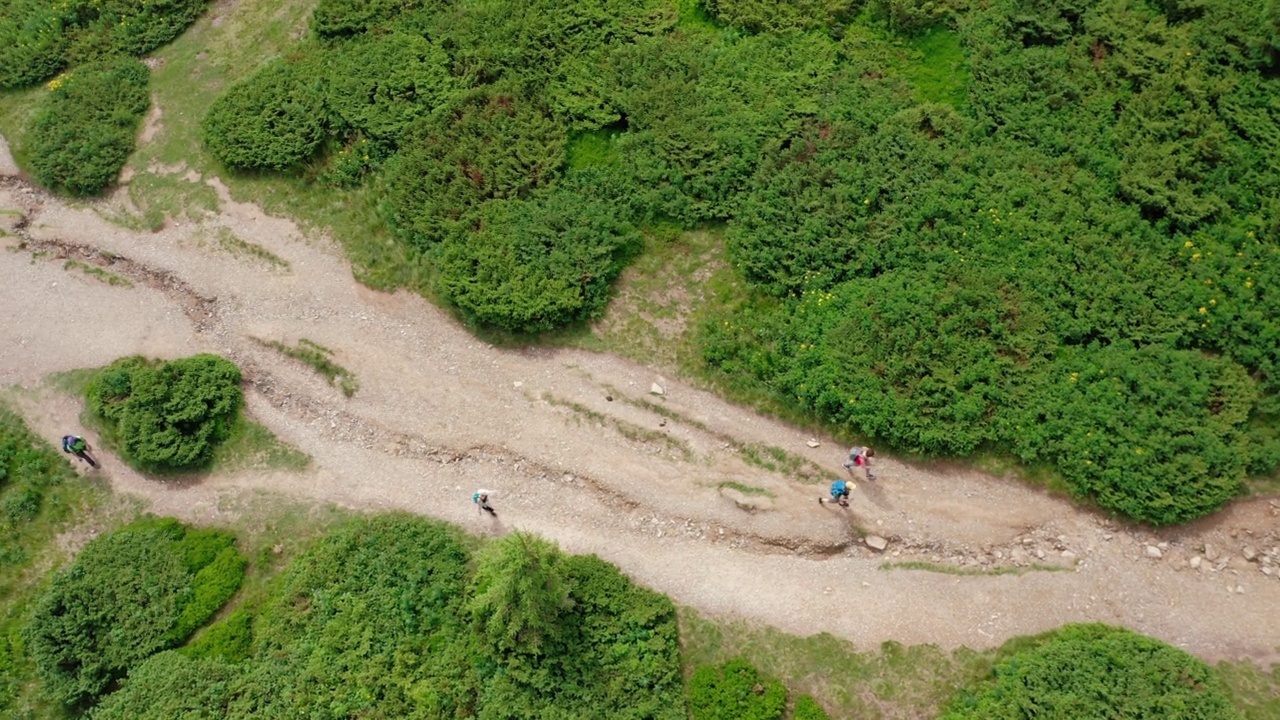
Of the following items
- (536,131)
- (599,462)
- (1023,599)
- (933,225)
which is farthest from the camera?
(536,131)

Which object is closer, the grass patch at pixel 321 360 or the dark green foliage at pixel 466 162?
the grass patch at pixel 321 360

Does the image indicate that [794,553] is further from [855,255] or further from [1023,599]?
[855,255]

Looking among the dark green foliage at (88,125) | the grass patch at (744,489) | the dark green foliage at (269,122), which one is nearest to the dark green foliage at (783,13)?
the dark green foliage at (269,122)

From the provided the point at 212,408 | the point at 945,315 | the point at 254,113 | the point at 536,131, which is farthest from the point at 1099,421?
the point at 254,113

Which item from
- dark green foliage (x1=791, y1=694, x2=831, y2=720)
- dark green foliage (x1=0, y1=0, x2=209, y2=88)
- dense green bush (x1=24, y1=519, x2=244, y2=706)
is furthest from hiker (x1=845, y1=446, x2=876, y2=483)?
dark green foliage (x1=0, y1=0, x2=209, y2=88)

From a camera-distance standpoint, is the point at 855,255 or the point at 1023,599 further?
the point at 855,255

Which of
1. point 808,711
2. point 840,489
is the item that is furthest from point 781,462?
point 808,711

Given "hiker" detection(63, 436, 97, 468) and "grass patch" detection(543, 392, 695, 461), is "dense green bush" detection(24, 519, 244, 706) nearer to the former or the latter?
"hiker" detection(63, 436, 97, 468)

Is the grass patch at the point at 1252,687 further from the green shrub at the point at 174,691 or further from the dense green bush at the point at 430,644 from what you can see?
the green shrub at the point at 174,691
